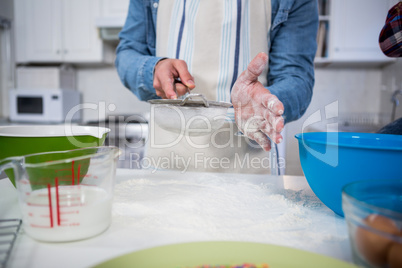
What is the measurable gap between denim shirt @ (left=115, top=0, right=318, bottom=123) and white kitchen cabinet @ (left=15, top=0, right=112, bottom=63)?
54.3 inches

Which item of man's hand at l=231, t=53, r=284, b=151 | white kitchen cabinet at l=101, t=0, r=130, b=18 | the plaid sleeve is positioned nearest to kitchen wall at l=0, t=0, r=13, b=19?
white kitchen cabinet at l=101, t=0, r=130, b=18

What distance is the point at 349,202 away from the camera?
0.93 ft

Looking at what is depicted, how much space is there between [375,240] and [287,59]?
731 mm

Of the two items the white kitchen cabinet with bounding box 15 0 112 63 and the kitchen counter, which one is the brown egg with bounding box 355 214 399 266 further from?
the white kitchen cabinet with bounding box 15 0 112 63

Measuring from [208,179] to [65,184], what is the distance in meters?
0.31

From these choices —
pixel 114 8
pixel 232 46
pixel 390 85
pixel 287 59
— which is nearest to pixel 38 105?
pixel 114 8

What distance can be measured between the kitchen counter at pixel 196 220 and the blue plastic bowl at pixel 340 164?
49mm

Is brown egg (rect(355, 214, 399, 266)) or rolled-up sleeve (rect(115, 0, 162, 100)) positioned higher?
rolled-up sleeve (rect(115, 0, 162, 100))

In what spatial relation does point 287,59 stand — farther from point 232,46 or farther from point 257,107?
point 257,107

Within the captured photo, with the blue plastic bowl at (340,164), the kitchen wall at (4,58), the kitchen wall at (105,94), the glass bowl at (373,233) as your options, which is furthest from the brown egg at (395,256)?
the kitchen wall at (4,58)

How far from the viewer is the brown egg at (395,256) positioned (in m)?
0.24

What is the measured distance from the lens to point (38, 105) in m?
2.17

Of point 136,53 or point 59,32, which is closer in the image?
point 136,53

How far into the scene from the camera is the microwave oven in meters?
2.15
